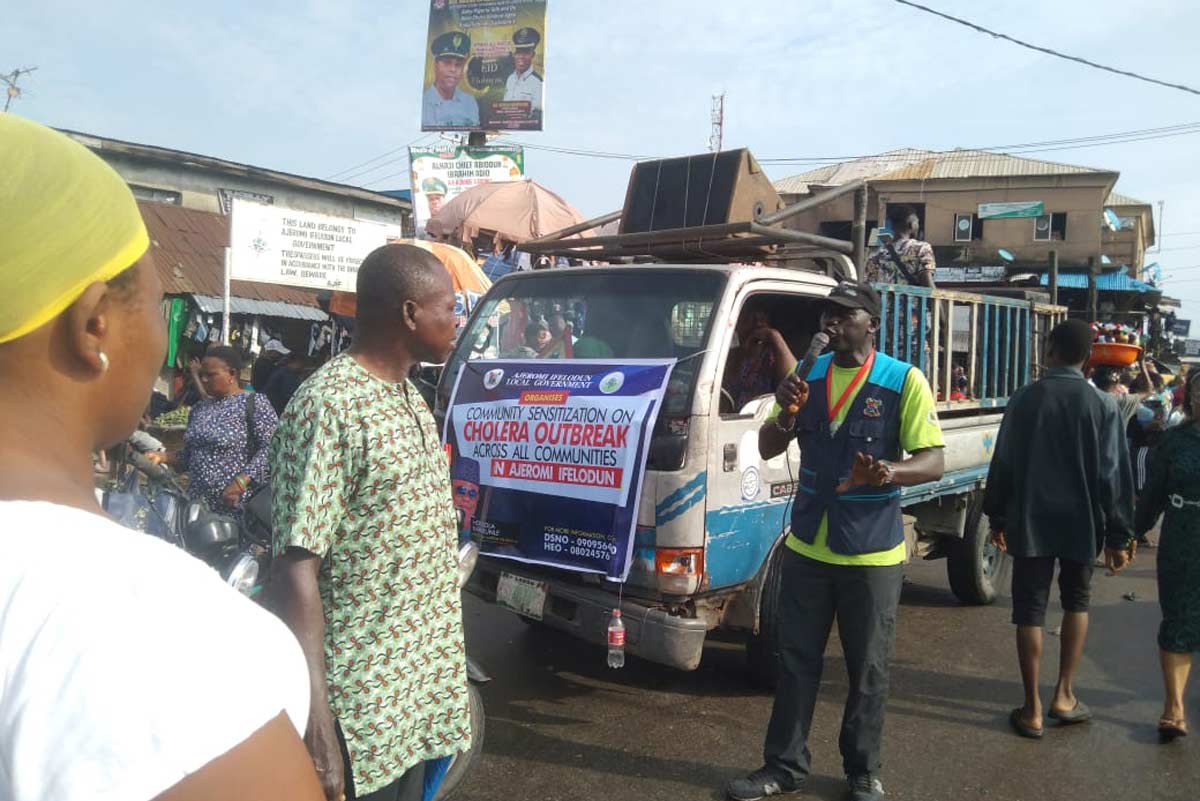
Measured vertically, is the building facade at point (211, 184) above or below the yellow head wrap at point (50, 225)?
above

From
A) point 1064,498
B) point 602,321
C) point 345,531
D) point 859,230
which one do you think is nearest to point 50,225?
point 345,531

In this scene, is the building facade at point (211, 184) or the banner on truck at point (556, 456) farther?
the building facade at point (211, 184)

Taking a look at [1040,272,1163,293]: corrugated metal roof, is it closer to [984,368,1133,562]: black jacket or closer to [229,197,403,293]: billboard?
[229,197,403,293]: billboard

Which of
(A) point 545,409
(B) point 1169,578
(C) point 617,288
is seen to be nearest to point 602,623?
(A) point 545,409

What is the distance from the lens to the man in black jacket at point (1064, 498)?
425cm

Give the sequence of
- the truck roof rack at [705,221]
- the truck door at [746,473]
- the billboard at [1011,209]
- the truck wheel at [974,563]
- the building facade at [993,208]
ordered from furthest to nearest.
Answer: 1. the billboard at [1011,209]
2. the building facade at [993,208]
3. the truck wheel at [974,563]
4. the truck roof rack at [705,221]
5. the truck door at [746,473]

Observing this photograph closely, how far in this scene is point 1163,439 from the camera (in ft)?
14.7

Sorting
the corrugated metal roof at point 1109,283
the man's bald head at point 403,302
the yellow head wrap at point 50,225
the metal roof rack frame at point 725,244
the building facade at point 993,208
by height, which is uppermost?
the building facade at point 993,208

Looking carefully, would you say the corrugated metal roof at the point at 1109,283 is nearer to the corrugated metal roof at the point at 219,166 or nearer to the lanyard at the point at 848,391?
the corrugated metal roof at the point at 219,166

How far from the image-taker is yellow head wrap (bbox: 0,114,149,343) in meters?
0.80

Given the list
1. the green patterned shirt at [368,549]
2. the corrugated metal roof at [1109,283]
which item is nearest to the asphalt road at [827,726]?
the green patterned shirt at [368,549]

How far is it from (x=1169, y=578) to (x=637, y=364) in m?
2.73

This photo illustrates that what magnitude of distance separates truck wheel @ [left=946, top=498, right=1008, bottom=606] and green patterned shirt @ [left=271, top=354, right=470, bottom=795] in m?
5.06

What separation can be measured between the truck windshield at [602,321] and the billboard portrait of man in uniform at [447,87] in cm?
1540
